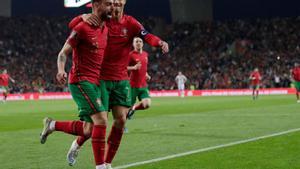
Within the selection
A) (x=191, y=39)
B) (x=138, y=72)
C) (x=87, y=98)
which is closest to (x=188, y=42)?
(x=191, y=39)

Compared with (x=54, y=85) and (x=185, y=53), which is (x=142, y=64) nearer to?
(x=54, y=85)

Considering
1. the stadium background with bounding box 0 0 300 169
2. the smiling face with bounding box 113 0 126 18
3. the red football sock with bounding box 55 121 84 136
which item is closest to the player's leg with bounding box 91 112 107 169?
the red football sock with bounding box 55 121 84 136

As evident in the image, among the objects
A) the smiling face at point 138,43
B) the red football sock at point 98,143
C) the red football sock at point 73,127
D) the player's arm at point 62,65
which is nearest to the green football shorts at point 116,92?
the red football sock at point 73,127

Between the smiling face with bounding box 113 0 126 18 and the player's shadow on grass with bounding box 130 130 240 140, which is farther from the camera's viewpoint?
the player's shadow on grass with bounding box 130 130 240 140

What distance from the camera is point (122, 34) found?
840 cm

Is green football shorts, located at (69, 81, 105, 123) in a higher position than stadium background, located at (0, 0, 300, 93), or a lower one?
lower

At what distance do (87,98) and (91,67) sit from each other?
389 mm

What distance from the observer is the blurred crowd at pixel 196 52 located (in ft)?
171

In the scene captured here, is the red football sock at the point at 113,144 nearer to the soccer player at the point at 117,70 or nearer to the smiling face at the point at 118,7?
the soccer player at the point at 117,70

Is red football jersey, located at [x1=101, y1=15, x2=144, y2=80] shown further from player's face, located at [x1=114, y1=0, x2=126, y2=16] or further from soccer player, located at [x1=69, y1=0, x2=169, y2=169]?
player's face, located at [x1=114, y1=0, x2=126, y2=16]

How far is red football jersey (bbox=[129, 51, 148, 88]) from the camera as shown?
47.1 ft

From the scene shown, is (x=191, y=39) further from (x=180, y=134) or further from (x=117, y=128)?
(x=117, y=128)

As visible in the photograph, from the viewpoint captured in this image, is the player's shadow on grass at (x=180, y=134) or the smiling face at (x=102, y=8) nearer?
the smiling face at (x=102, y=8)

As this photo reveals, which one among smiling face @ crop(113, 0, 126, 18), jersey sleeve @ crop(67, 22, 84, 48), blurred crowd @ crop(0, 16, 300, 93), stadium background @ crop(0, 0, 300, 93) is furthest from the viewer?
stadium background @ crop(0, 0, 300, 93)
